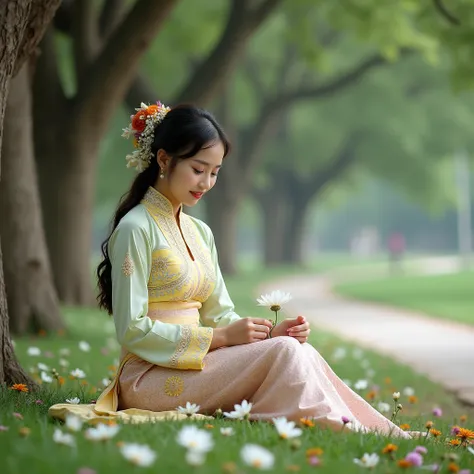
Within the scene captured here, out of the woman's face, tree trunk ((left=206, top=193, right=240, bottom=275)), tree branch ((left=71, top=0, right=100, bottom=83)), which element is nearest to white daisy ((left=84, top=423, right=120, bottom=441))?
the woman's face

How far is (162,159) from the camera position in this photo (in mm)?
4234

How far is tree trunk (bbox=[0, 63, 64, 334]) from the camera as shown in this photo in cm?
881

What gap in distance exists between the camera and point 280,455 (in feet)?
10.5

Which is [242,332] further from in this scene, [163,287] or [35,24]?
[35,24]

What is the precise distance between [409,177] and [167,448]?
92.7ft

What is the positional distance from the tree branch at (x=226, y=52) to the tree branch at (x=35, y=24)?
7.25 meters

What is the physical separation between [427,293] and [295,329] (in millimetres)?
17158

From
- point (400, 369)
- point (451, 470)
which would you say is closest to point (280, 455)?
point (451, 470)

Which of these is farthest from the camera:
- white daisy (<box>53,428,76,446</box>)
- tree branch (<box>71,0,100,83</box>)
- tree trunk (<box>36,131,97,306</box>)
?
tree trunk (<box>36,131,97,306</box>)

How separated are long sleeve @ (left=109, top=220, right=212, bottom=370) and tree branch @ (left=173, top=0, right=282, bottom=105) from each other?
8.53 metres

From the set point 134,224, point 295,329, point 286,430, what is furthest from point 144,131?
point 286,430

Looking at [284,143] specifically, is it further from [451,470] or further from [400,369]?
[451,470]

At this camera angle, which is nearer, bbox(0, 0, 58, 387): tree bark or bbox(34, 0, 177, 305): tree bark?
bbox(0, 0, 58, 387): tree bark

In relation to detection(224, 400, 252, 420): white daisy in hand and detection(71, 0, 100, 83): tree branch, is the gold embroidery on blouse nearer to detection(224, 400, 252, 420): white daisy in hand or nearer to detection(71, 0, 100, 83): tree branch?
detection(224, 400, 252, 420): white daisy in hand
